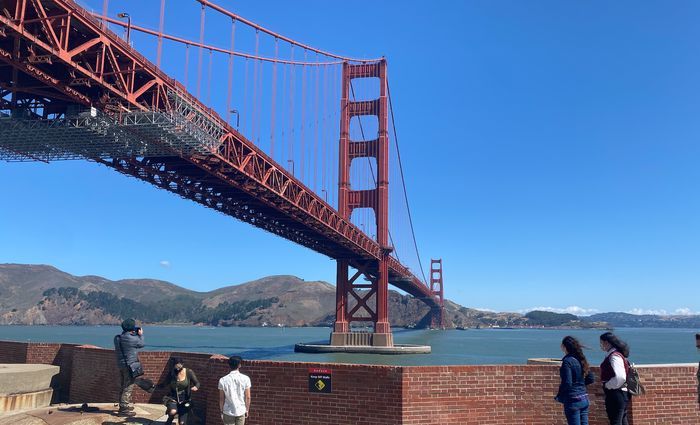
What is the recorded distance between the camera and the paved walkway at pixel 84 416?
834cm

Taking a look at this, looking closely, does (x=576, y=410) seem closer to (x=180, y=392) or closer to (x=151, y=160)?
(x=180, y=392)

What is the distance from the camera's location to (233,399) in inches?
264

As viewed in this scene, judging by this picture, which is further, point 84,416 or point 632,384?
point 84,416

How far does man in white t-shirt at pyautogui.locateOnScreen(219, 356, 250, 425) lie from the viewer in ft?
22.0

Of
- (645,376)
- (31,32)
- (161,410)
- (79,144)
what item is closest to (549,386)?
(645,376)

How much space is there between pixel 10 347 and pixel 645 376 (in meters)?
12.4

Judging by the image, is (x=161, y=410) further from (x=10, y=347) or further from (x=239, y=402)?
(x=10, y=347)

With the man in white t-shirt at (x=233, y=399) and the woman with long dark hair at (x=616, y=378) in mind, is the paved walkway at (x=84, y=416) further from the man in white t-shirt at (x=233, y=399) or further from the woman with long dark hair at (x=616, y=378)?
the woman with long dark hair at (x=616, y=378)

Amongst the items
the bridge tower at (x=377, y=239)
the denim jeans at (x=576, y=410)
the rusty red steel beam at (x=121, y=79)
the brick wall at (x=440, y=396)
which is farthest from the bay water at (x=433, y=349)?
the denim jeans at (x=576, y=410)

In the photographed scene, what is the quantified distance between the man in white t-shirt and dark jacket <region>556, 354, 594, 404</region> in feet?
11.0

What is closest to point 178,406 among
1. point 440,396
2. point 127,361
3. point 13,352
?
point 127,361

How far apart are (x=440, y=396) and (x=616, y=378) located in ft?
7.98

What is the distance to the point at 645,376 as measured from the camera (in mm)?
8055

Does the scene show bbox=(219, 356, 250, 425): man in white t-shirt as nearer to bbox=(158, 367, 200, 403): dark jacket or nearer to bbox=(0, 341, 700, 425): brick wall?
bbox=(158, 367, 200, 403): dark jacket
